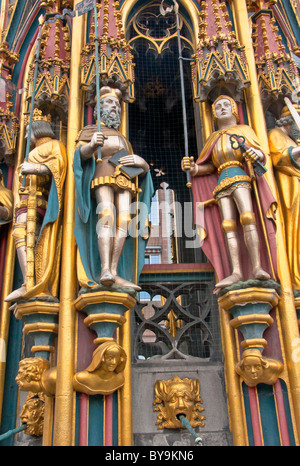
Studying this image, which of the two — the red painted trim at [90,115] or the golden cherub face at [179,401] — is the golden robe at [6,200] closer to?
the red painted trim at [90,115]

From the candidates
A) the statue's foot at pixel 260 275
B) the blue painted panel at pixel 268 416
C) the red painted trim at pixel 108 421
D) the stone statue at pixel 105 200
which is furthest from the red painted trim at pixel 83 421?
the statue's foot at pixel 260 275

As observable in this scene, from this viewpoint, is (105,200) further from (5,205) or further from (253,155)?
(5,205)

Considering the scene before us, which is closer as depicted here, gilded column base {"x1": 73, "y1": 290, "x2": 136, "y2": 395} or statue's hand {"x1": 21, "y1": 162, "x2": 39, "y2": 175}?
gilded column base {"x1": 73, "y1": 290, "x2": 136, "y2": 395}

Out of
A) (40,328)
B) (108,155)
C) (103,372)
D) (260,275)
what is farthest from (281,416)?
(108,155)

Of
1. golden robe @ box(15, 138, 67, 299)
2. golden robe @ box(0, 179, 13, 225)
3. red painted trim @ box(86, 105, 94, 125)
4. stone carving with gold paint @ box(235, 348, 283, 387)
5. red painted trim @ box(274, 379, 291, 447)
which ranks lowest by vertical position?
red painted trim @ box(274, 379, 291, 447)

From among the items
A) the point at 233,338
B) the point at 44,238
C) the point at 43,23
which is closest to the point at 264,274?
the point at 233,338

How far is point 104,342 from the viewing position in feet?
20.4

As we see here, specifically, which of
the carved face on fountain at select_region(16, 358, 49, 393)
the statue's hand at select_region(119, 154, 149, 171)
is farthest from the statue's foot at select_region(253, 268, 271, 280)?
the carved face on fountain at select_region(16, 358, 49, 393)

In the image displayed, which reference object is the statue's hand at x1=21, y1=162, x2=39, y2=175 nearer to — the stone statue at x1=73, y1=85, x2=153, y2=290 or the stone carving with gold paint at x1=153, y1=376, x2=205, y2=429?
the stone statue at x1=73, y1=85, x2=153, y2=290

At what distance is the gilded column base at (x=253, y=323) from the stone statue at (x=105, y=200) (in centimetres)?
125

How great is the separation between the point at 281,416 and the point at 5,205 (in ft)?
16.4

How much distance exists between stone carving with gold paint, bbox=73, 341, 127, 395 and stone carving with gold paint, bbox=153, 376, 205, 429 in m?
0.68

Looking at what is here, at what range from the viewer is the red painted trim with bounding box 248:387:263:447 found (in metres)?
6.00
